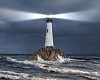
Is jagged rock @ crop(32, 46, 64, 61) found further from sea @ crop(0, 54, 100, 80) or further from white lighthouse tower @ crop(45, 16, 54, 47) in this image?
white lighthouse tower @ crop(45, 16, 54, 47)

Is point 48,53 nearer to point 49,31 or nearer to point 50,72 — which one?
point 49,31

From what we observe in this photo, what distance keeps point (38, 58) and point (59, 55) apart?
5.65 metres

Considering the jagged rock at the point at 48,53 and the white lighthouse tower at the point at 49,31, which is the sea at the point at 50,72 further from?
the white lighthouse tower at the point at 49,31

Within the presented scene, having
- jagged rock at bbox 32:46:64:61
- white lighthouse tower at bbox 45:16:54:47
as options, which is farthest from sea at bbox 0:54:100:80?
white lighthouse tower at bbox 45:16:54:47

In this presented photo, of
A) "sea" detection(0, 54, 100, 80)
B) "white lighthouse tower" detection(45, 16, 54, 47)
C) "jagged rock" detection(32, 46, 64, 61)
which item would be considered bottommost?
"sea" detection(0, 54, 100, 80)

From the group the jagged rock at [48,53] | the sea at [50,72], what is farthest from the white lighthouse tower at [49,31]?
the sea at [50,72]

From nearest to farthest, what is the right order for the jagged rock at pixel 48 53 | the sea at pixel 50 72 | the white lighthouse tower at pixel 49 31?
1. the sea at pixel 50 72
2. the white lighthouse tower at pixel 49 31
3. the jagged rock at pixel 48 53

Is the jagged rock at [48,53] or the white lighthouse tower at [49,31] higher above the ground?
the white lighthouse tower at [49,31]

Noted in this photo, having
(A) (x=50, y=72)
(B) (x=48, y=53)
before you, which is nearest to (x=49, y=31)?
(B) (x=48, y=53)

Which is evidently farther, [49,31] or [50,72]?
[49,31]

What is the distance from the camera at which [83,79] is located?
3856cm

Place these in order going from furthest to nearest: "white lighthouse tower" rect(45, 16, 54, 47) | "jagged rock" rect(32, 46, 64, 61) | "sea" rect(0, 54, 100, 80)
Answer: "jagged rock" rect(32, 46, 64, 61)
"white lighthouse tower" rect(45, 16, 54, 47)
"sea" rect(0, 54, 100, 80)

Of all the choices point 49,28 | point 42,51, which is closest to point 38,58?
point 42,51

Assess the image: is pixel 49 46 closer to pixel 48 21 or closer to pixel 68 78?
pixel 48 21
